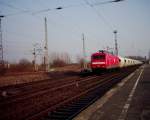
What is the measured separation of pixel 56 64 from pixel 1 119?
86.1 m

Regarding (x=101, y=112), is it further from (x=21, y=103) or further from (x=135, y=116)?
(x=21, y=103)

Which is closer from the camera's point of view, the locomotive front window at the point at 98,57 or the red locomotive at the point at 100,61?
the red locomotive at the point at 100,61

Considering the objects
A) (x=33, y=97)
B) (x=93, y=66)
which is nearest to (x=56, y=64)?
(x=93, y=66)

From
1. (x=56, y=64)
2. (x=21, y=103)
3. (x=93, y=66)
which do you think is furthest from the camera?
(x=56, y=64)

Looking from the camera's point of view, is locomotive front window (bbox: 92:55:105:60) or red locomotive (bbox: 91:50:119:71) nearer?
red locomotive (bbox: 91:50:119:71)

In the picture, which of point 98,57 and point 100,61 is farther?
point 98,57

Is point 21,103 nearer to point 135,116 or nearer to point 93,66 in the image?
point 135,116

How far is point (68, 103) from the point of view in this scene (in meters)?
10.8

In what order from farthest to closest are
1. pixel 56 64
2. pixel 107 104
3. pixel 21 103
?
pixel 56 64 < pixel 21 103 < pixel 107 104

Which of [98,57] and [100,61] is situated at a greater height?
[98,57]

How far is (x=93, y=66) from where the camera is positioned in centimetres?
3288

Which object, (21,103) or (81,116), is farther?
(21,103)

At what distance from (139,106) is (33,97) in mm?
5970

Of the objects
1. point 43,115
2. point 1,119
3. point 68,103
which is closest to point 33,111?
point 43,115
